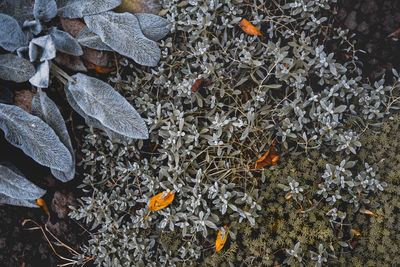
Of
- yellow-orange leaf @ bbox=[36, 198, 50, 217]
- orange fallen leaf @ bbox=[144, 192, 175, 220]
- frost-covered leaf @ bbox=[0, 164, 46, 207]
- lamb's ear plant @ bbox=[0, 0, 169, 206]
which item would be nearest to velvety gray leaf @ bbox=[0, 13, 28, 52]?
lamb's ear plant @ bbox=[0, 0, 169, 206]

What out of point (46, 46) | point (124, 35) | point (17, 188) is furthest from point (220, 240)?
point (46, 46)

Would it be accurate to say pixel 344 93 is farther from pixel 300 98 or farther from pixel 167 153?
pixel 167 153

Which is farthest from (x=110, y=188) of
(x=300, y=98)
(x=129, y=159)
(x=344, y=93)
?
(x=344, y=93)

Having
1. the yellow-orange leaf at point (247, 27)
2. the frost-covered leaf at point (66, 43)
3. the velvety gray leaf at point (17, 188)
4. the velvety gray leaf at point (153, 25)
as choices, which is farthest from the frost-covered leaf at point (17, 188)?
the yellow-orange leaf at point (247, 27)

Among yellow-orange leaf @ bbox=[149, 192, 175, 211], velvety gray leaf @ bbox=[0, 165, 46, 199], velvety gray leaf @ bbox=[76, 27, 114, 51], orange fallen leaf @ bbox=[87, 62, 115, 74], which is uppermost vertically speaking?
velvety gray leaf @ bbox=[76, 27, 114, 51]

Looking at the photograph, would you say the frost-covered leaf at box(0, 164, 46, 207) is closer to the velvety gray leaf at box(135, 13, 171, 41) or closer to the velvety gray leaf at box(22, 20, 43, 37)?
the velvety gray leaf at box(22, 20, 43, 37)

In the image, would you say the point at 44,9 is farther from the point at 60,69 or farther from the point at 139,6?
the point at 139,6

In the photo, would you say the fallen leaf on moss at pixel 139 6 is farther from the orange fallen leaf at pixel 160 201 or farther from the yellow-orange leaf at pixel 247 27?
the orange fallen leaf at pixel 160 201
